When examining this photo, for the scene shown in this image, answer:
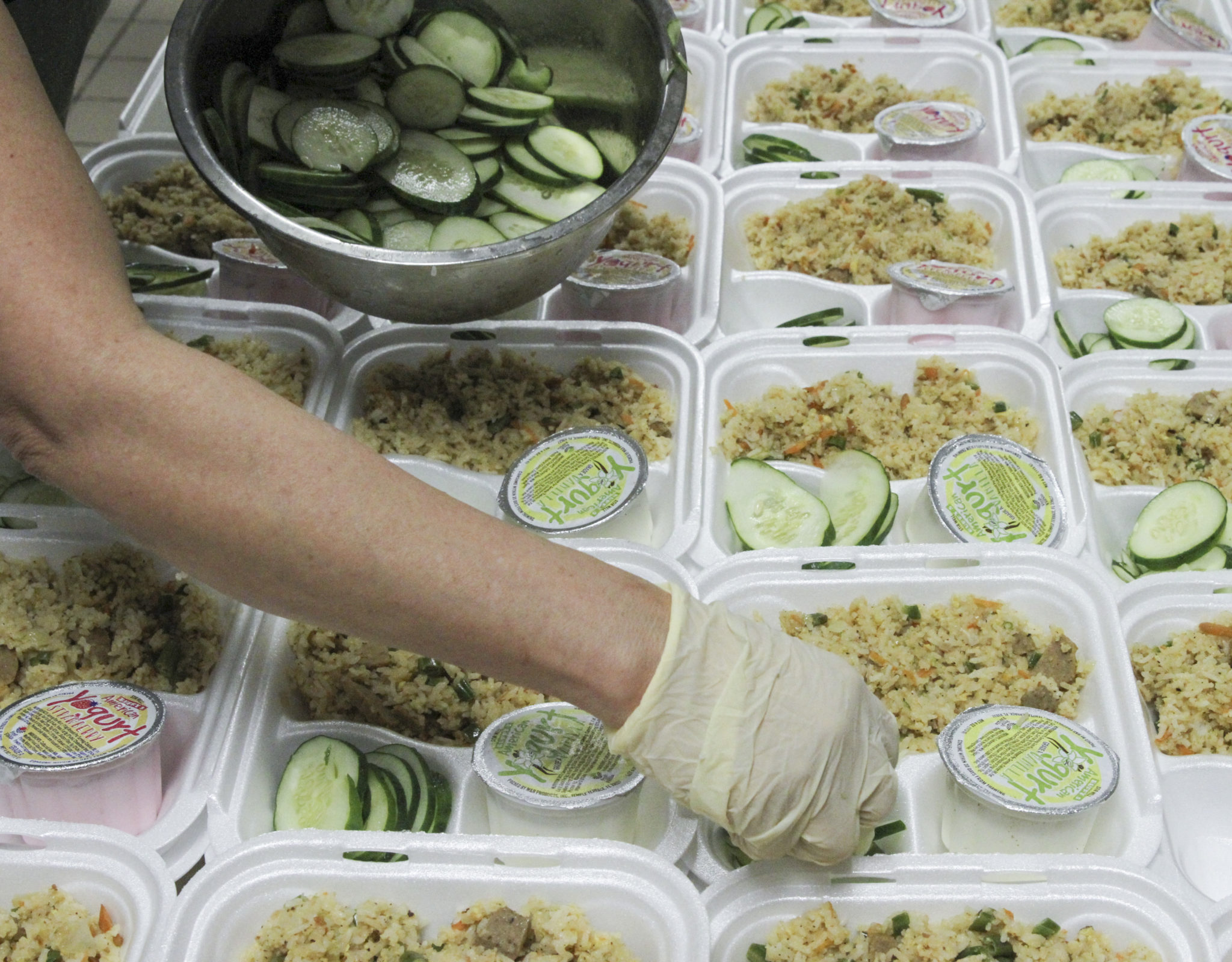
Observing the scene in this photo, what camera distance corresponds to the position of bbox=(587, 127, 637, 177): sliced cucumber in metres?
2.50

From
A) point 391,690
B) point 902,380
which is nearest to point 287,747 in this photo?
point 391,690

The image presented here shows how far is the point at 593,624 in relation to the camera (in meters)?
1.60

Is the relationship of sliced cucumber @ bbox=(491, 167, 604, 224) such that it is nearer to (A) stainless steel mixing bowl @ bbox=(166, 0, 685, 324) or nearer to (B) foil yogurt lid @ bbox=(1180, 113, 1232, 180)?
(A) stainless steel mixing bowl @ bbox=(166, 0, 685, 324)

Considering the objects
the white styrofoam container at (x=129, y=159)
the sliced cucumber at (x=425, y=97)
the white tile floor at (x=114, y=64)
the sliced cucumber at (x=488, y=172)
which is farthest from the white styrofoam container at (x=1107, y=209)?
the white tile floor at (x=114, y=64)

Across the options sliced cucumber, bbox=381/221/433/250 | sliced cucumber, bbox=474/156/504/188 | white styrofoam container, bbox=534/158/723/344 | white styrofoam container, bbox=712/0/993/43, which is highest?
sliced cucumber, bbox=474/156/504/188

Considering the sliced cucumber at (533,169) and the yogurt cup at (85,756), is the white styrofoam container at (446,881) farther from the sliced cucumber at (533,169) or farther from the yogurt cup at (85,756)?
the sliced cucumber at (533,169)

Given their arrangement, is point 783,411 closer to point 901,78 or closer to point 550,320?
point 550,320

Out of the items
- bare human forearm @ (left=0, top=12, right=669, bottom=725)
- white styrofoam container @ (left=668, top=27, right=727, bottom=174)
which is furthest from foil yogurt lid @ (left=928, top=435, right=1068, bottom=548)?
white styrofoam container @ (left=668, top=27, right=727, bottom=174)

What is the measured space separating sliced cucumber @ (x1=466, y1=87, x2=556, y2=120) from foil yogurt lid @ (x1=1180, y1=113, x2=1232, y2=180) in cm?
202

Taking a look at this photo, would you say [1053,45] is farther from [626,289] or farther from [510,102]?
[510,102]

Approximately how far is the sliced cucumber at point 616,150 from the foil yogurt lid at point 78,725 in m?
1.43

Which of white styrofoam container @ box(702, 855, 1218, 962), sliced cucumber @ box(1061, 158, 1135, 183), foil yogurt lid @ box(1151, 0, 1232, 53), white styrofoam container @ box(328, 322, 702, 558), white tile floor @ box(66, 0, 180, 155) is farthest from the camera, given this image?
white tile floor @ box(66, 0, 180, 155)

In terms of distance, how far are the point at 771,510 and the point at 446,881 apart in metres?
1.03

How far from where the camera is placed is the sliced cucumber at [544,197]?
242cm
